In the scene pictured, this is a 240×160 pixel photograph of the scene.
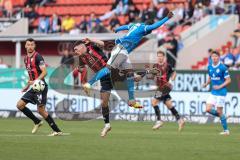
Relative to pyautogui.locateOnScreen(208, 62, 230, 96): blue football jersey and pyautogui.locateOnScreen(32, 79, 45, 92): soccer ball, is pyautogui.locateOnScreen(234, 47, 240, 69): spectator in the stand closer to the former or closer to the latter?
pyautogui.locateOnScreen(208, 62, 230, 96): blue football jersey

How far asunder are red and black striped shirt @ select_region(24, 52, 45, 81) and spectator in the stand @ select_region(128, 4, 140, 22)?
17.3 metres

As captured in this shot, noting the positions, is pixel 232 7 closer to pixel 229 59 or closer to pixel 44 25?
pixel 229 59

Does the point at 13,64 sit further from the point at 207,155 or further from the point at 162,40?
the point at 207,155

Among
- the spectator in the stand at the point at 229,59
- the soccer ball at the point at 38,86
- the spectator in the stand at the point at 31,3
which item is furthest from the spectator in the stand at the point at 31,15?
the soccer ball at the point at 38,86

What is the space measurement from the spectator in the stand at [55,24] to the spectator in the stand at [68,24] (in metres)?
0.27

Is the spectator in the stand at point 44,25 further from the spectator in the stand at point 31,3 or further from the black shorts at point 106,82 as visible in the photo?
the black shorts at point 106,82

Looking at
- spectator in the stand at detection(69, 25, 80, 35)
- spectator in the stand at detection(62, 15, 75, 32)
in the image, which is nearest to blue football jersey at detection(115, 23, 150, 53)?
spectator in the stand at detection(69, 25, 80, 35)

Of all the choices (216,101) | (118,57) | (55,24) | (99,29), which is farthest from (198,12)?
(118,57)

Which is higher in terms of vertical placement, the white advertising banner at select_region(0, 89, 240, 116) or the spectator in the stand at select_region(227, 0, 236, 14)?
the spectator in the stand at select_region(227, 0, 236, 14)

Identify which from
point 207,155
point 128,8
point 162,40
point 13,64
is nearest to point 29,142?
point 207,155

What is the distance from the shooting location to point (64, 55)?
3569 cm

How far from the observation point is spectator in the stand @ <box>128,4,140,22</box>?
120 feet

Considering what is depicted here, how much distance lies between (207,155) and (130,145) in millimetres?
2350

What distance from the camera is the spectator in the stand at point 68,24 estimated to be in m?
38.7
